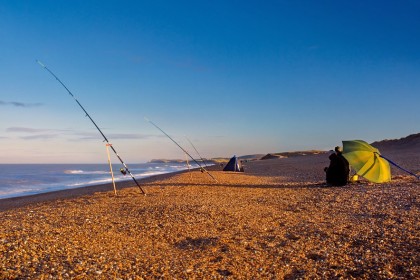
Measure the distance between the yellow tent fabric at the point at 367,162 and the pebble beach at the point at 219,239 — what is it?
2754mm

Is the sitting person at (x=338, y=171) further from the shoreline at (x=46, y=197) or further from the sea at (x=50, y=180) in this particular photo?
the sea at (x=50, y=180)

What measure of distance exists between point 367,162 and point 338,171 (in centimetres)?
112

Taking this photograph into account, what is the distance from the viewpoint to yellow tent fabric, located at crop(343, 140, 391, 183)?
13344mm

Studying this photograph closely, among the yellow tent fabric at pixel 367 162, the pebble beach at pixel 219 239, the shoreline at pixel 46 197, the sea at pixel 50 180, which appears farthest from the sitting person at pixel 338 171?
the sea at pixel 50 180

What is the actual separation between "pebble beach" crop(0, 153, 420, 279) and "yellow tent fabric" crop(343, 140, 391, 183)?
2754mm

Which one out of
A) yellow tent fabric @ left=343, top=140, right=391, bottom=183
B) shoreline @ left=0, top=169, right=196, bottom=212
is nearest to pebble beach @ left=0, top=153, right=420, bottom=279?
yellow tent fabric @ left=343, top=140, right=391, bottom=183

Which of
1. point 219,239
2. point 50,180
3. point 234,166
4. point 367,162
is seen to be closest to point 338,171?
point 367,162

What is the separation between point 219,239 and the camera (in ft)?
21.0

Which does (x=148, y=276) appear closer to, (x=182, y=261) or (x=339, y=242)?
(x=182, y=261)

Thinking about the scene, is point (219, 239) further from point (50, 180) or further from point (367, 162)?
point (50, 180)

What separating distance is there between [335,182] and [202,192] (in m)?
5.31

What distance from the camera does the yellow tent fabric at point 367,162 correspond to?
13.3m

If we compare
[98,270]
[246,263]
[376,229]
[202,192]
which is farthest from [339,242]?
[202,192]

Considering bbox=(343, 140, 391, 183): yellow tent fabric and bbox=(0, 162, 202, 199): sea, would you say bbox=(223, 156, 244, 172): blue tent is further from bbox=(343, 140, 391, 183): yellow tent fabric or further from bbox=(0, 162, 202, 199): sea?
bbox=(343, 140, 391, 183): yellow tent fabric
